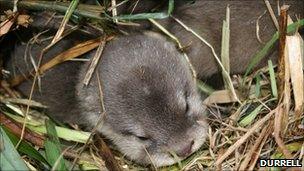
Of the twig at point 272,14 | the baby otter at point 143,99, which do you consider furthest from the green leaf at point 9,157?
the twig at point 272,14

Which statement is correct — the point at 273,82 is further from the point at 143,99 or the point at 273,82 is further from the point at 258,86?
the point at 143,99

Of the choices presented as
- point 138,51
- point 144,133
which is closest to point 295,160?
point 144,133

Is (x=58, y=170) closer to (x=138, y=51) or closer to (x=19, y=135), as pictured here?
(x=19, y=135)

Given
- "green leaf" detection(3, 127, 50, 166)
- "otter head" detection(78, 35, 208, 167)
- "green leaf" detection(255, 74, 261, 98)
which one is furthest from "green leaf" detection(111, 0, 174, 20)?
"green leaf" detection(3, 127, 50, 166)

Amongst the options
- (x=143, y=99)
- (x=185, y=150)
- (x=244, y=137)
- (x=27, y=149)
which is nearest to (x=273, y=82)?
(x=244, y=137)

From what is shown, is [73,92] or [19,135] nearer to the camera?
[19,135]

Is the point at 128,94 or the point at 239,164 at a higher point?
the point at 128,94
